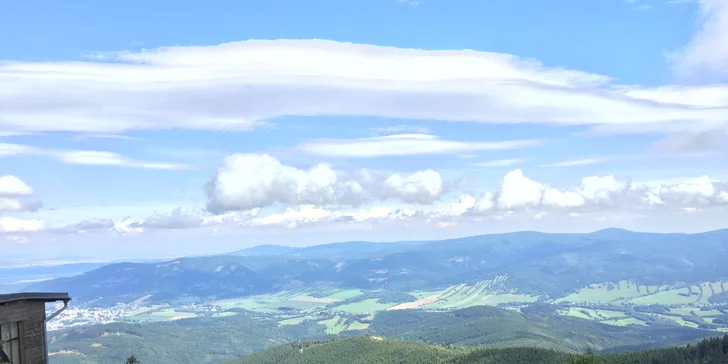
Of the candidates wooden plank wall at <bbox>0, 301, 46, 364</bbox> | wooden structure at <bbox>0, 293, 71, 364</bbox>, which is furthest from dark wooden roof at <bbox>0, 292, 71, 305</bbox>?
wooden plank wall at <bbox>0, 301, 46, 364</bbox>

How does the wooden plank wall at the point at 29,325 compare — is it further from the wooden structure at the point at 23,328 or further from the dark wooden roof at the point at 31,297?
the dark wooden roof at the point at 31,297

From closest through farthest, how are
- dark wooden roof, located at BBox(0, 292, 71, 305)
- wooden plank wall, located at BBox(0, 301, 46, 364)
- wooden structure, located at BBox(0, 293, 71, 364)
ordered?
dark wooden roof, located at BBox(0, 292, 71, 305) → wooden structure, located at BBox(0, 293, 71, 364) → wooden plank wall, located at BBox(0, 301, 46, 364)

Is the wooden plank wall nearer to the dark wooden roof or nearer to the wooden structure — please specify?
the wooden structure

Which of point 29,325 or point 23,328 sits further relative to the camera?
point 29,325

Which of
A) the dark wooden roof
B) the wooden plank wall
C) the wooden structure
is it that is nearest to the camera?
the dark wooden roof

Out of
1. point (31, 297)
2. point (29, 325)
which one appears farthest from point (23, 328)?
point (31, 297)

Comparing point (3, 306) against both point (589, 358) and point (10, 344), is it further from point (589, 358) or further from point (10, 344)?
point (589, 358)

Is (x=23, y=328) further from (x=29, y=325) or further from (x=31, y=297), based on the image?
(x=31, y=297)

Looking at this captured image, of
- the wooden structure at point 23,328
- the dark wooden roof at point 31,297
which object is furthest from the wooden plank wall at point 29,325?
the dark wooden roof at point 31,297
